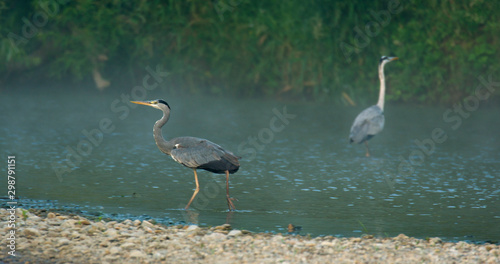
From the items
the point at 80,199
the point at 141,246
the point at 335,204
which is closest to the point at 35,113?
the point at 80,199

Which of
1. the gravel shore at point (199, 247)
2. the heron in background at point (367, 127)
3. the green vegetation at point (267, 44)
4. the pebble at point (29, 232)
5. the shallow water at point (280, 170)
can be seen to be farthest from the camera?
the green vegetation at point (267, 44)

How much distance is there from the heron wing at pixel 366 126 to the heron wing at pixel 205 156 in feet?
21.8

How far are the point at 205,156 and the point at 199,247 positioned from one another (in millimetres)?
2846

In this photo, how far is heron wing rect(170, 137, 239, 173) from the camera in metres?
11.2

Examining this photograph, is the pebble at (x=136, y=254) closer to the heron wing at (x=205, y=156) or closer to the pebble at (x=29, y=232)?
the pebble at (x=29, y=232)

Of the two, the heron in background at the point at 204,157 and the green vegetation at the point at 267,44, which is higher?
the green vegetation at the point at 267,44

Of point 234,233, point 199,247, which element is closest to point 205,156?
point 234,233

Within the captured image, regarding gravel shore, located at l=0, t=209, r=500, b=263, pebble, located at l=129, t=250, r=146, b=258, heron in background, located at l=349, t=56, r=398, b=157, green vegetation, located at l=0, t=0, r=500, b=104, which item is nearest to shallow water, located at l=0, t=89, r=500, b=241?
heron in background, located at l=349, t=56, r=398, b=157

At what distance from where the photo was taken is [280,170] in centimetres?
1498

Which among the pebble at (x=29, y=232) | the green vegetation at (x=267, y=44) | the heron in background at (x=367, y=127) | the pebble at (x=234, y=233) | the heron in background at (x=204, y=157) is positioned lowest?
the pebble at (x=29, y=232)

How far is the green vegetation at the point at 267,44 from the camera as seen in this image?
27.7 meters

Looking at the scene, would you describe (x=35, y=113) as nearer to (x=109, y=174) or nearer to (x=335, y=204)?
(x=109, y=174)

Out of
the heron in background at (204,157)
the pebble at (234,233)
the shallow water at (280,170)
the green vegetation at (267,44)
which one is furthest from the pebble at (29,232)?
the green vegetation at (267,44)

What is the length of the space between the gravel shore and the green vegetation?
1928 cm
